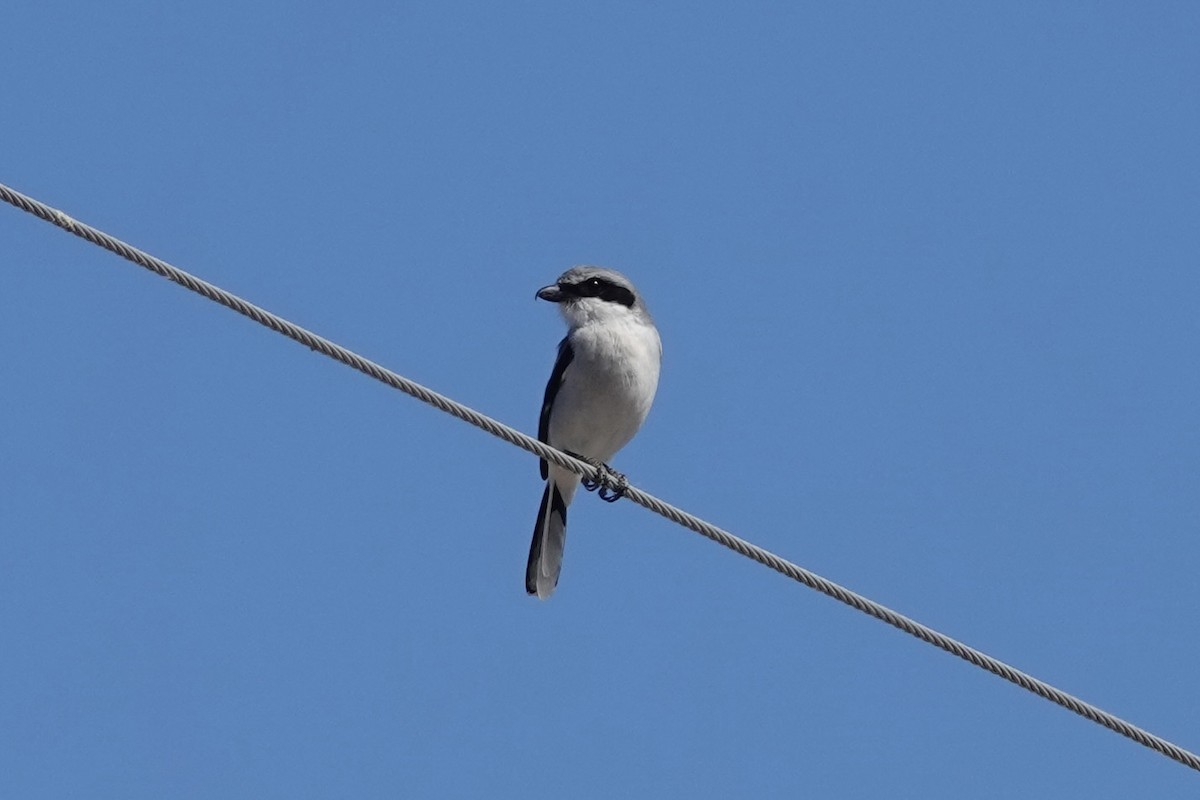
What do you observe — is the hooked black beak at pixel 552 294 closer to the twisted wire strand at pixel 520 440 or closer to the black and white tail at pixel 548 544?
the black and white tail at pixel 548 544

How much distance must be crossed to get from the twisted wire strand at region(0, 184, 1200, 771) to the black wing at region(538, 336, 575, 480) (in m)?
3.60

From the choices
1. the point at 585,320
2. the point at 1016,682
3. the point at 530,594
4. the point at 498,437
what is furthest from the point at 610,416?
the point at 1016,682

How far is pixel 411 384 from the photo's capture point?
245 inches

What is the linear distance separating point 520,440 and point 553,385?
A: 3.96 metres

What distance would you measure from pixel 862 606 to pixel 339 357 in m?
2.03

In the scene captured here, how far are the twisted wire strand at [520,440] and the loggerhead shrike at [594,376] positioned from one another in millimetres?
3378

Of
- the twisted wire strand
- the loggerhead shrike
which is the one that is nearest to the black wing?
the loggerhead shrike

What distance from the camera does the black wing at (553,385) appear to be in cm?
1030

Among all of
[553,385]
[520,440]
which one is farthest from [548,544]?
[520,440]

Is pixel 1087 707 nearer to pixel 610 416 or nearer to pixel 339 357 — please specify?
pixel 339 357

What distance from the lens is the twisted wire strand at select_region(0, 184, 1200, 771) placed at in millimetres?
5758

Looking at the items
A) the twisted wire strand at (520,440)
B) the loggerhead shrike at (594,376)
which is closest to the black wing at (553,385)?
the loggerhead shrike at (594,376)

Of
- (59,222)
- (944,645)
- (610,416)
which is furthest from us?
(610,416)

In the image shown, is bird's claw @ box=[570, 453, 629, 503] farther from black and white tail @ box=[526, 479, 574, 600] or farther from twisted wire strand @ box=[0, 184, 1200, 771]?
twisted wire strand @ box=[0, 184, 1200, 771]
